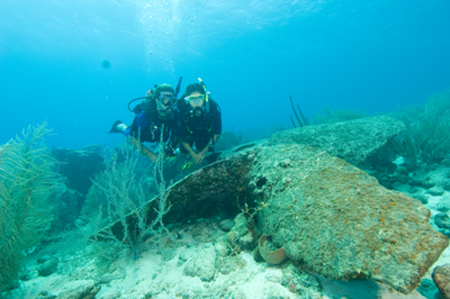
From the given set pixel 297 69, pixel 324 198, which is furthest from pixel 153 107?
pixel 297 69

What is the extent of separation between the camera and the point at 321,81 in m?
90.4

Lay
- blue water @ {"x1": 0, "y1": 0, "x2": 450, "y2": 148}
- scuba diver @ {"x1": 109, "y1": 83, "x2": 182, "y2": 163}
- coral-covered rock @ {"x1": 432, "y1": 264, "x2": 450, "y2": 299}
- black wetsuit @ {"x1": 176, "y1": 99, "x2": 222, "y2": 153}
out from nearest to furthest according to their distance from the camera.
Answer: coral-covered rock @ {"x1": 432, "y1": 264, "x2": 450, "y2": 299} → black wetsuit @ {"x1": 176, "y1": 99, "x2": 222, "y2": 153} → scuba diver @ {"x1": 109, "y1": 83, "x2": 182, "y2": 163} → blue water @ {"x1": 0, "y1": 0, "x2": 450, "y2": 148}

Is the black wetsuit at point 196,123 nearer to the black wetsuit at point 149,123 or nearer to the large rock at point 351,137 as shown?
the black wetsuit at point 149,123

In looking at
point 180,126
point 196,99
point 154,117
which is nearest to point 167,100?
point 154,117

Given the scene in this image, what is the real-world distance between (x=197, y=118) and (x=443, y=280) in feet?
17.6

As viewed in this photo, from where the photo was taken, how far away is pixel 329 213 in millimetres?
1776

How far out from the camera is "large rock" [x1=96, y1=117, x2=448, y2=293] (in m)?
1.35

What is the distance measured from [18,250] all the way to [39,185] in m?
1.11

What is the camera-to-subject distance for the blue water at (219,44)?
91.0 ft

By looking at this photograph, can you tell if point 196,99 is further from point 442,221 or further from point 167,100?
point 442,221

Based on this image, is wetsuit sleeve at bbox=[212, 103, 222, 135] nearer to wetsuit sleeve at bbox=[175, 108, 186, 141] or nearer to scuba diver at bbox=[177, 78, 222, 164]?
scuba diver at bbox=[177, 78, 222, 164]

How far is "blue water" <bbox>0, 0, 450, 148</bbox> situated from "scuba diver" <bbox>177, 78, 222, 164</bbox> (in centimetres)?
332

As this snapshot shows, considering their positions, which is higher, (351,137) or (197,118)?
(197,118)

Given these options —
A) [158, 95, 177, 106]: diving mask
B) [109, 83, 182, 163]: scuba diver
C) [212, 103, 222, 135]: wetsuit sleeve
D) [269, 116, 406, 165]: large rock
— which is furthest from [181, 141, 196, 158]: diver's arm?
[269, 116, 406, 165]: large rock
